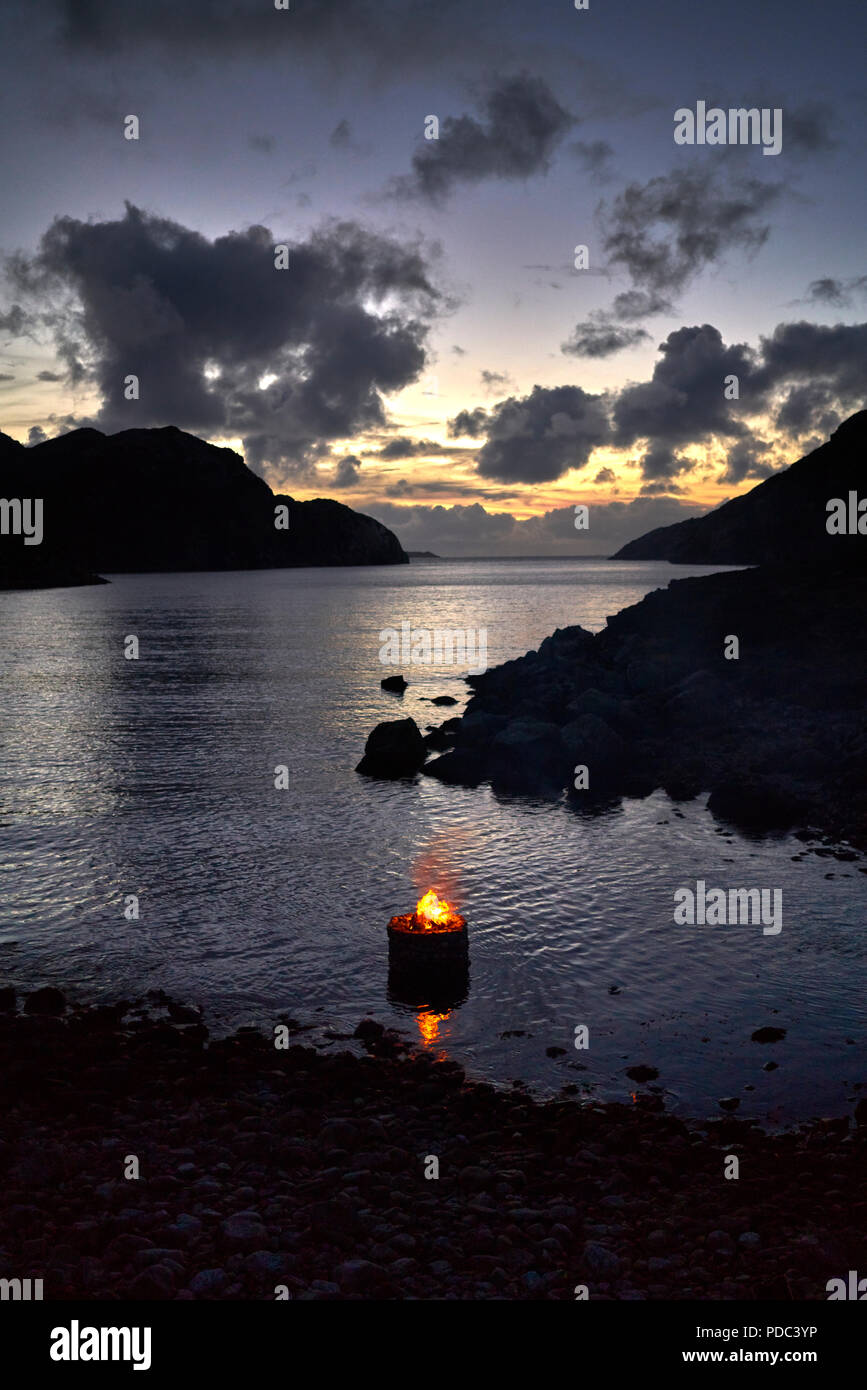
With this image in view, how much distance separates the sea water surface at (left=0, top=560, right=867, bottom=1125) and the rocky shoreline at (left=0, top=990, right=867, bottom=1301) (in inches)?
42.2

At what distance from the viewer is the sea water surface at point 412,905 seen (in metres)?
12.1

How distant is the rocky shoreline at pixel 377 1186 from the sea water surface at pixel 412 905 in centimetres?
107

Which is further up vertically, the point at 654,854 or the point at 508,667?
the point at 508,667

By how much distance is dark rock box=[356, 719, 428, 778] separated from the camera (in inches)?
1121

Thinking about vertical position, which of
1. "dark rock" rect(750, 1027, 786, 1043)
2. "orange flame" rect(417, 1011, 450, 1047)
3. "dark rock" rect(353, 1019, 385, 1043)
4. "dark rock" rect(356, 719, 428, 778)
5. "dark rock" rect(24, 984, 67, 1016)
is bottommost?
"dark rock" rect(750, 1027, 786, 1043)

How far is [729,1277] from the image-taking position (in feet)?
23.6

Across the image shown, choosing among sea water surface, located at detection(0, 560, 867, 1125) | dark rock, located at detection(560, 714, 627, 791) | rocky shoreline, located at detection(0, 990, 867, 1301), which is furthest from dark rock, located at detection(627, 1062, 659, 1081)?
dark rock, located at detection(560, 714, 627, 791)

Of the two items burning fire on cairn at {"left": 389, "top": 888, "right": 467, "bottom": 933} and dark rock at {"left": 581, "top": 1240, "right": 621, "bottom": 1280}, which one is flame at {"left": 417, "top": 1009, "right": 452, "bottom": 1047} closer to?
burning fire on cairn at {"left": 389, "top": 888, "right": 467, "bottom": 933}

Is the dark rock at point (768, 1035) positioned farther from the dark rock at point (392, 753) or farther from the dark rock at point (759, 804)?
the dark rock at point (392, 753)

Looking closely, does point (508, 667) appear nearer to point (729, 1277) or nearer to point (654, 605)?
point (654, 605)

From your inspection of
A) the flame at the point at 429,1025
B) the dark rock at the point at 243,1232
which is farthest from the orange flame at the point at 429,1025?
the dark rock at the point at 243,1232

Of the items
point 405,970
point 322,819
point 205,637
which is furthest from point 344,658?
point 405,970
